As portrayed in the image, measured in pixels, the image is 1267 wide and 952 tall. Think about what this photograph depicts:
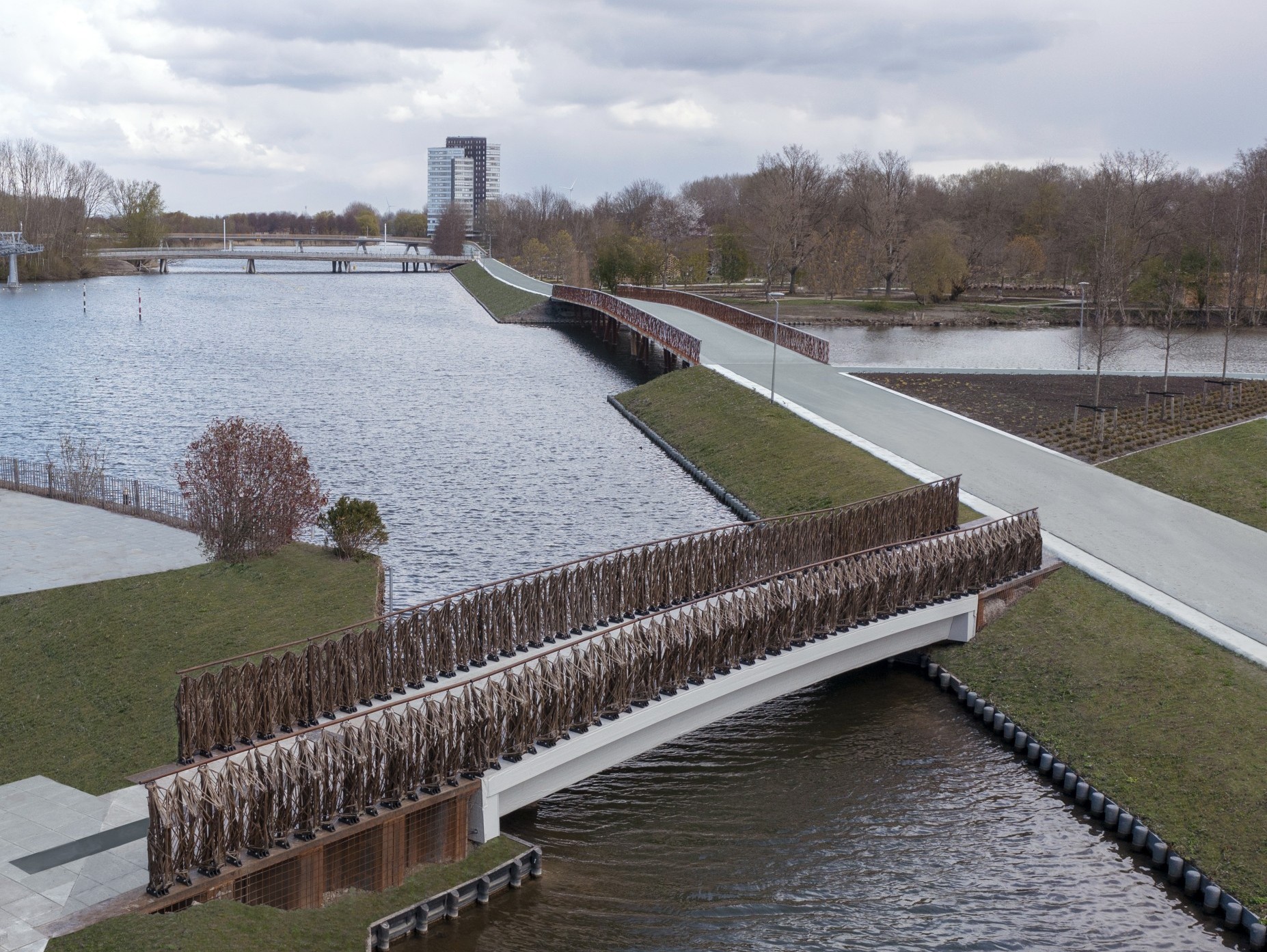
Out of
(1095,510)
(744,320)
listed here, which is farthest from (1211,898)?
(744,320)

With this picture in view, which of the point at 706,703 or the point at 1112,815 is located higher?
the point at 706,703

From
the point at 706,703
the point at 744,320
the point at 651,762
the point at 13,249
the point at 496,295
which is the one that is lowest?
the point at 651,762

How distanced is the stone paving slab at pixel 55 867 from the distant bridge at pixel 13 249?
96484 mm

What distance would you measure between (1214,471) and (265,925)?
2793cm

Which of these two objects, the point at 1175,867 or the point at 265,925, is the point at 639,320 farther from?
the point at 265,925

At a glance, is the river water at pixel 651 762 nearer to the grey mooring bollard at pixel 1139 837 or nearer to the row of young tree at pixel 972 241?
the grey mooring bollard at pixel 1139 837

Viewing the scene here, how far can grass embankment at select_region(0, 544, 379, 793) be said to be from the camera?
14.8 meters

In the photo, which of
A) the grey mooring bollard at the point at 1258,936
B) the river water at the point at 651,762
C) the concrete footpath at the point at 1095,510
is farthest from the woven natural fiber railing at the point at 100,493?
the grey mooring bollard at the point at 1258,936

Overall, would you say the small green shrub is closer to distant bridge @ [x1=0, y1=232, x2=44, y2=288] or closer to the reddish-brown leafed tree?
the reddish-brown leafed tree

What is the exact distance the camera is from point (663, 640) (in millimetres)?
15453

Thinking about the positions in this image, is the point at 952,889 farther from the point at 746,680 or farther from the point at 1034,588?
the point at 1034,588

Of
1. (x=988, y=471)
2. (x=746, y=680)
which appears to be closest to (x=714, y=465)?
(x=988, y=471)

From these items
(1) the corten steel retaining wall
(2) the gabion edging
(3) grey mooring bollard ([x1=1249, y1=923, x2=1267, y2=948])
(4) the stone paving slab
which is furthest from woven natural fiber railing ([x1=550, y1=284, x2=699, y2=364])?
(4) the stone paving slab

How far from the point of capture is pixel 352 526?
2319 cm
